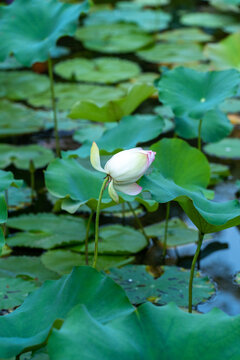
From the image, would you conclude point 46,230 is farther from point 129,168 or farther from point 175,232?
point 129,168

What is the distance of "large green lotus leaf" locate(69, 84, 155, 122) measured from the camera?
172 cm

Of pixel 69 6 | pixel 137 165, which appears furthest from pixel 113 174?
pixel 69 6

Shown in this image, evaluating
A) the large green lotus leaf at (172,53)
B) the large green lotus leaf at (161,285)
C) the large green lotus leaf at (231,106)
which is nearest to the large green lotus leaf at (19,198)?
the large green lotus leaf at (161,285)

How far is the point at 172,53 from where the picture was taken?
3400 millimetres

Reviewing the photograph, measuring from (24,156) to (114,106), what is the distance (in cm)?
63

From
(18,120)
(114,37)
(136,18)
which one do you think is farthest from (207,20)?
(18,120)

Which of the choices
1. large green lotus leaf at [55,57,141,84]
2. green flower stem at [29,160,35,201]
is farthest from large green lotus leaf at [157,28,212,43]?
green flower stem at [29,160,35,201]

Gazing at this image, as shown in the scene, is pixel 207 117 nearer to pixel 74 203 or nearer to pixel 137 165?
pixel 74 203

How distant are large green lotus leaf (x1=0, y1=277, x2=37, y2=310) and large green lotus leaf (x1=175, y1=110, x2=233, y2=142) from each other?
0.69 metres

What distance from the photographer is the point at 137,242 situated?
1.69 meters

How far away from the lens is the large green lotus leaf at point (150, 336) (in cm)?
81

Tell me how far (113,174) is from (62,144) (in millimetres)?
1364

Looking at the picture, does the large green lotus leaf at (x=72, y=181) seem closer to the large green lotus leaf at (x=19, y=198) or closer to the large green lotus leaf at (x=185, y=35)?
the large green lotus leaf at (x=19, y=198)

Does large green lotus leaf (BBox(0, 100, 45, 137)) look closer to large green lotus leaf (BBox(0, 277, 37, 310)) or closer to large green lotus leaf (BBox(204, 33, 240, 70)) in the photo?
large green lotus leaf (BBox(204, 33, 240, 70))
